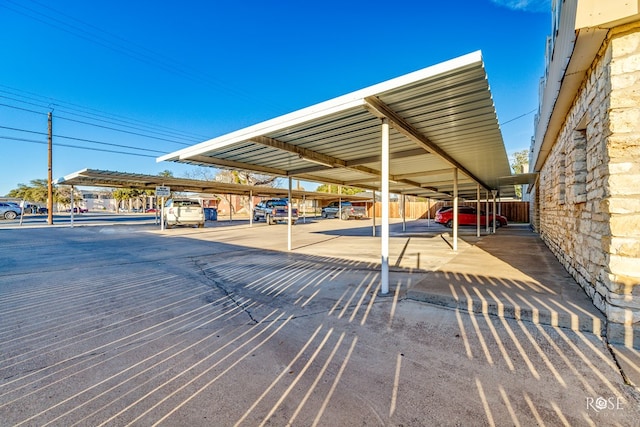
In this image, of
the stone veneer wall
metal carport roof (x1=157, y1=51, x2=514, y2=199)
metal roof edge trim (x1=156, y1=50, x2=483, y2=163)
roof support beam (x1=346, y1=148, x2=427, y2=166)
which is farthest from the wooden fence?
the stone veneer wall

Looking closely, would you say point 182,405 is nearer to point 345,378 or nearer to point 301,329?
point 345,378

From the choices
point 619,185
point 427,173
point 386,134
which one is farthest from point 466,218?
point 619,185

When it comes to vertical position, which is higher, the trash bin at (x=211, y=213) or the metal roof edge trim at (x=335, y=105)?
the metal roof edge trim at (x=335, y=105)

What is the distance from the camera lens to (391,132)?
5.40 m

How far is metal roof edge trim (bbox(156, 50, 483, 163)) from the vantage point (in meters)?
2.95

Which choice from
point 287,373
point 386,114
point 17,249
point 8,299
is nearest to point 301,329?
point 287,373

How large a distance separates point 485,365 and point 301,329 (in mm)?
1698

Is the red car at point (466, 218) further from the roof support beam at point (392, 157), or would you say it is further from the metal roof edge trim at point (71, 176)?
the metal roof edge trim at point (71, 176)

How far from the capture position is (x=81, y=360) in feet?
8.04

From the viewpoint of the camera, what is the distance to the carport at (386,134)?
348cm

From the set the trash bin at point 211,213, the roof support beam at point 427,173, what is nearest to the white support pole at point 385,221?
the roof support beam at point 427,173

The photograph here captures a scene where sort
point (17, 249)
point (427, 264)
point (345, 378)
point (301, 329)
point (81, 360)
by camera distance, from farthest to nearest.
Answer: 1. point (17, 249)
2. point (427, 264)
3. point (301, 329)
4. point (81, 360)
5. point (345, 378)

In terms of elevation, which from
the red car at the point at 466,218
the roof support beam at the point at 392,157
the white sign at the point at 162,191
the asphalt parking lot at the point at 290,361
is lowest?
the asphalt parking lot at the point at 290,361

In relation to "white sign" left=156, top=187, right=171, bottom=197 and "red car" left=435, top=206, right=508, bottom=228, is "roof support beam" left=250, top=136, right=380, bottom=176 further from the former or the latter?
Result: "red car" left=435, top=206, right=508, bottom=228
